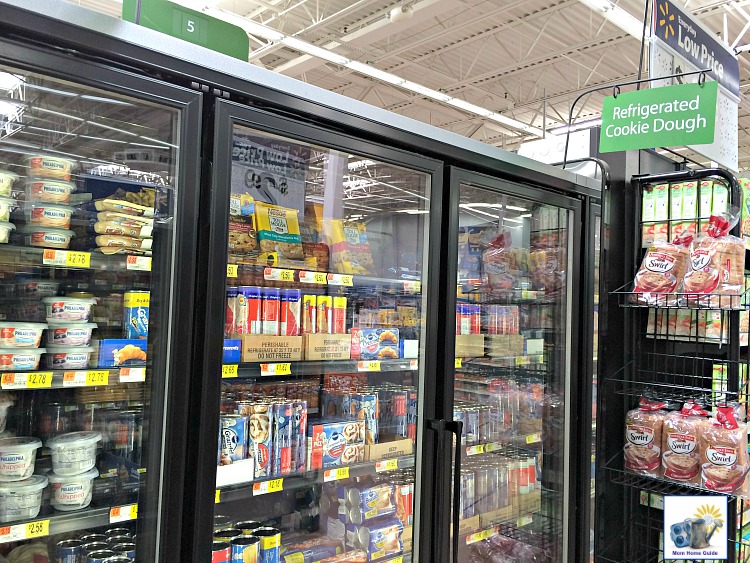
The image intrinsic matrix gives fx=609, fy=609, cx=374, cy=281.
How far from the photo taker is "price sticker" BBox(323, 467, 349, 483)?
2051 mm

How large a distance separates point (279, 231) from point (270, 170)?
9.0 inches

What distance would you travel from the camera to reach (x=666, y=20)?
8.86 ft

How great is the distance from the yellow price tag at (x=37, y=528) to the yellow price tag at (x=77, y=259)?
630 mm

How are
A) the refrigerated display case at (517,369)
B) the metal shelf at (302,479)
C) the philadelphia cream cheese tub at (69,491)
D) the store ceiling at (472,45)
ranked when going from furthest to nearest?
the store ceiling at (472,45)
the refrigerated display case at (517,369)
the metal shelf at (302,479)
the philadelphia cream cheese tub at (69,491)

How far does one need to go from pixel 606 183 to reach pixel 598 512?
1.38m

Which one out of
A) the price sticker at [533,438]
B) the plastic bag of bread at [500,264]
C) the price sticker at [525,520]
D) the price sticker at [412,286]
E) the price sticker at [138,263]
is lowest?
the price sticker at [525,520]

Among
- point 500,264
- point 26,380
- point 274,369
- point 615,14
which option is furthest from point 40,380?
point 615,14

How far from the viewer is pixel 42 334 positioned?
1.67 m

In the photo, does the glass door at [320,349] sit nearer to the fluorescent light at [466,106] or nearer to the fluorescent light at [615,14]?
the fluorescent light at [615,14]

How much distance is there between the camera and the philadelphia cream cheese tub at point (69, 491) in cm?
162

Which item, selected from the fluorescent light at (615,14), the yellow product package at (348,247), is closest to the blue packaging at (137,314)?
the yellow product package at (348,247)

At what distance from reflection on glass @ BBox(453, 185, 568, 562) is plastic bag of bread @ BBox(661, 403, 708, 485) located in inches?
22.5

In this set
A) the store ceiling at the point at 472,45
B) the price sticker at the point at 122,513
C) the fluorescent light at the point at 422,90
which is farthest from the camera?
the fluorescent light at the point at 422,90

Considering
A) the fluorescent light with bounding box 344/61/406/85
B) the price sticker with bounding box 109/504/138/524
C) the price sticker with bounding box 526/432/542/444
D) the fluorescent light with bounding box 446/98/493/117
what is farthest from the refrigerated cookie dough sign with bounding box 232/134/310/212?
the fluorescent light with bounding box 446/98/493/117
